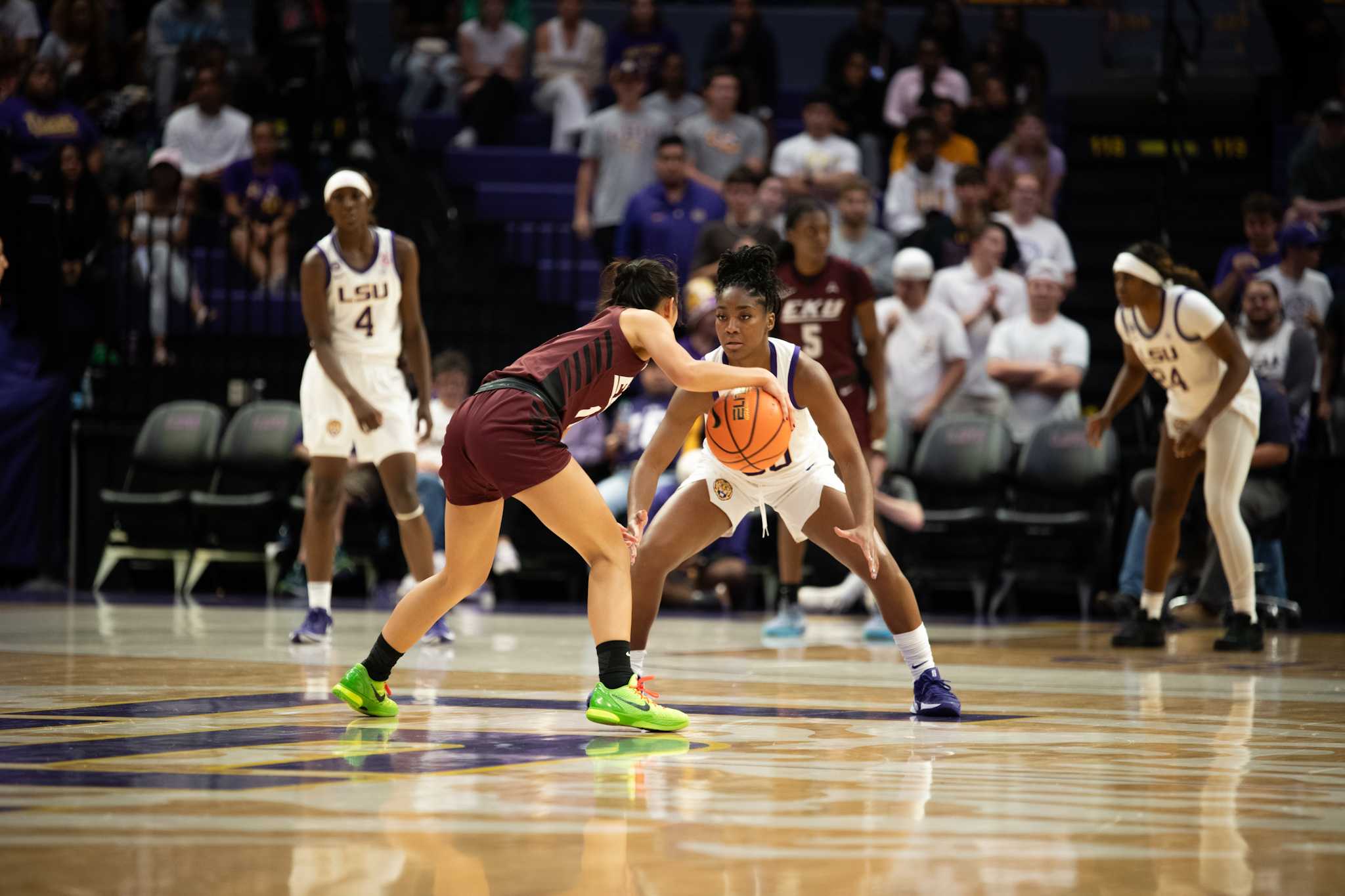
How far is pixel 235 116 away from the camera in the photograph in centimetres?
1494

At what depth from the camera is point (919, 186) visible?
13.8 m

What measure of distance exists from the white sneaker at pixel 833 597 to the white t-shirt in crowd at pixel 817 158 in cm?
348

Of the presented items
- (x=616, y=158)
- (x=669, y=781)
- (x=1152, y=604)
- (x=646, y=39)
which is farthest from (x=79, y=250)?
(x=669, y=781)

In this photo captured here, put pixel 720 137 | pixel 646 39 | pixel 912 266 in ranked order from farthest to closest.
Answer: pixel 646 39 < pixel 720 137 < pixel 912 266

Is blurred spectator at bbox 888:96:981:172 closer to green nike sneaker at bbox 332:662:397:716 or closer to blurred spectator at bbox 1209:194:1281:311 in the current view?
blurred spectator at bbox 1209:194:1281:311

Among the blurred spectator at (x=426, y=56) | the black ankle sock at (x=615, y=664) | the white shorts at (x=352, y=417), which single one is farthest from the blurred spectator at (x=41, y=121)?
the black ankle sock at (x=615, y=664)

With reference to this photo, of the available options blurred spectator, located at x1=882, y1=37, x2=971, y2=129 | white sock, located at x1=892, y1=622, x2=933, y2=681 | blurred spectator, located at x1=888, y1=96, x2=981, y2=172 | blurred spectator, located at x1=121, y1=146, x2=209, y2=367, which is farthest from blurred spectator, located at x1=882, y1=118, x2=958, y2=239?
white sock, located at x1=892, y1=622, x2=933, y2=681

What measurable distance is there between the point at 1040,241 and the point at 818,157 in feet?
6.05

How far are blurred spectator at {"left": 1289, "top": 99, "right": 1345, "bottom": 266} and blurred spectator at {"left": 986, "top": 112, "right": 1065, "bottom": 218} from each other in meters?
1.80

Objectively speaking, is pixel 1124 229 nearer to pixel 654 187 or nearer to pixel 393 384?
pixel 654 187

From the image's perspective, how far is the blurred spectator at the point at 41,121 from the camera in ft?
46.6

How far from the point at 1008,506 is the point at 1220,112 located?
223 inches

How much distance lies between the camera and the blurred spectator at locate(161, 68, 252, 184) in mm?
14758

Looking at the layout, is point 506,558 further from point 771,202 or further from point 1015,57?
point 1015,57
